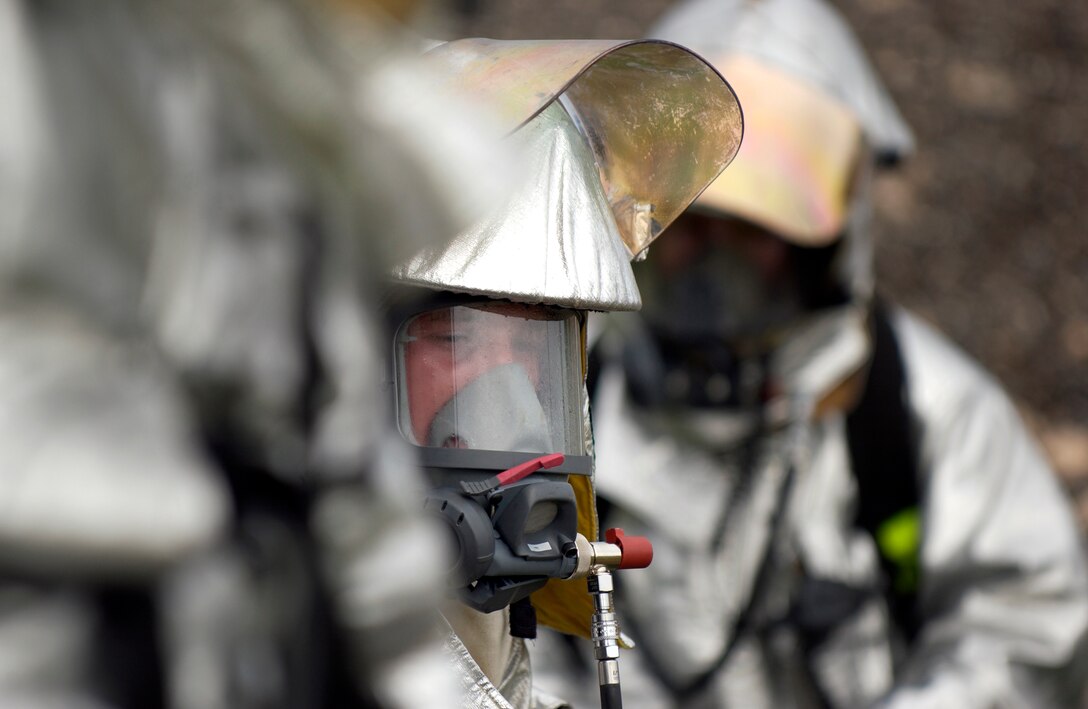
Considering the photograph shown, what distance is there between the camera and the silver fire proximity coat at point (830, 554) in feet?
10.4

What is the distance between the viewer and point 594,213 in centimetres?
155

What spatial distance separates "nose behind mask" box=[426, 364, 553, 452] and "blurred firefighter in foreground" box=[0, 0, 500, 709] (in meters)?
0.54

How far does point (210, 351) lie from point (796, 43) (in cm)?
317

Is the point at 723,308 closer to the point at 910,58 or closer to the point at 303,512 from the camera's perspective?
the point at 303,512

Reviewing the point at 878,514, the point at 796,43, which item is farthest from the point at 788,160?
the point at 878,514

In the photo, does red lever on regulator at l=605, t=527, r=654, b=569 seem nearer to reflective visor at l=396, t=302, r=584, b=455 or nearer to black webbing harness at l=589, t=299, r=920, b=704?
reflective visor at l=396, t=302, r=584, b=455

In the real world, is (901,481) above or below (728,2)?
below

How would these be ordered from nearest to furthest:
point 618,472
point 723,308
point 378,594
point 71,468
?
1. point 71,468
2. point 378,594
3. point 618,472
4. point 723,308

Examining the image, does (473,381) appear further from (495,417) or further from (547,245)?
(547,245)

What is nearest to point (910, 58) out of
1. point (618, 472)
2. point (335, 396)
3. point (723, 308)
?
point (723, 308)

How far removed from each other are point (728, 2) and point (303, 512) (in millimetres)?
3180

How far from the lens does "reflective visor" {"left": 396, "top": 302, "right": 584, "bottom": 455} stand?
4.77 feet

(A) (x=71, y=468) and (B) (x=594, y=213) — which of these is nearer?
(A) (x=71, y=468)

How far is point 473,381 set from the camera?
4.81ft
